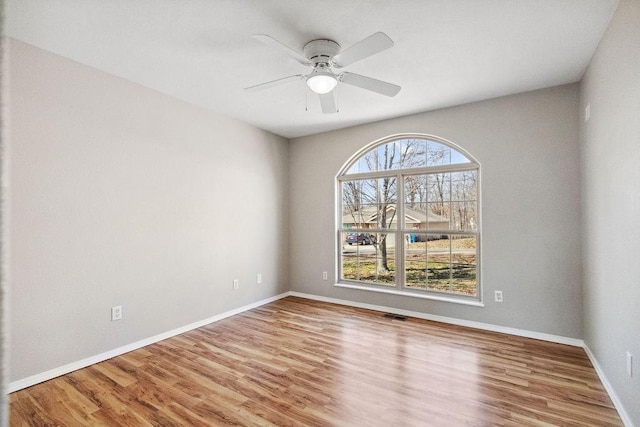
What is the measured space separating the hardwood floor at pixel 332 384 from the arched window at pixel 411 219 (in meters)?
0.76

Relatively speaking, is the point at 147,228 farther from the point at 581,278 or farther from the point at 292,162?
the point at 581,278

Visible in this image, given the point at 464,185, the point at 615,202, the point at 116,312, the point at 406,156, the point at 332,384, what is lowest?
the point at 332,384

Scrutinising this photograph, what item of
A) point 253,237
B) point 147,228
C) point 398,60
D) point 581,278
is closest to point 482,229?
point 581,278

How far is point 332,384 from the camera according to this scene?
7.59ft

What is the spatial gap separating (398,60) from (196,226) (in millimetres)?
2697

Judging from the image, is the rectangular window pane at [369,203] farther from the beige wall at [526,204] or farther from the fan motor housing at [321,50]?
the fan motor housing at [321,50]

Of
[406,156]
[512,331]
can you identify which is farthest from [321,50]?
[512,331]

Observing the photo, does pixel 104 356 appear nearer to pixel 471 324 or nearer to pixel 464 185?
pixel 471 324

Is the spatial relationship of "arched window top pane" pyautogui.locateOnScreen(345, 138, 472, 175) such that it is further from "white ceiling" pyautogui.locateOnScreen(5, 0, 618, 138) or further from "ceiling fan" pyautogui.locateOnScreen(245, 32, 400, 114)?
"ceiling fan" pyautogui.locateOnScreen(245, 32, 400, 114)

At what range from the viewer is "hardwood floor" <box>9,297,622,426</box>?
1.96 m

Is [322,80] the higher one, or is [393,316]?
[322,80]

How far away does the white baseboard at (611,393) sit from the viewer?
1856 mm

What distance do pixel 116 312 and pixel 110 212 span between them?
912 mm

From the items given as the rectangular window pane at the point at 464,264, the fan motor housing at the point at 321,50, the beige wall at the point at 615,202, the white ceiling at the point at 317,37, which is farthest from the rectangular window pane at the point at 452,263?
the fan motor housing at the point at 321,50
